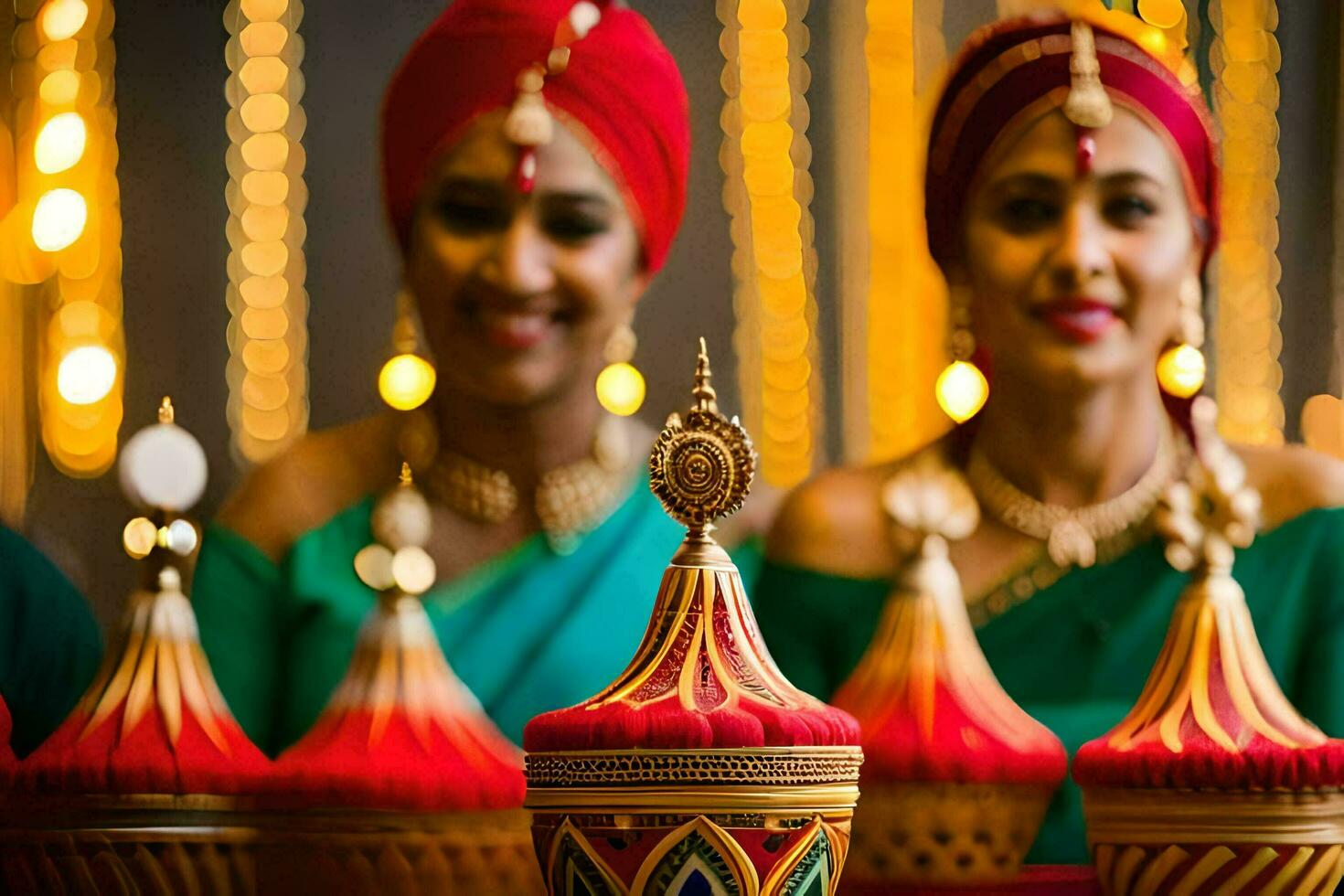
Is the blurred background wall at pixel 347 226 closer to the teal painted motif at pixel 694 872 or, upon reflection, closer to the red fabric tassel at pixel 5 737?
the red fabric tassel at pixel 5 737

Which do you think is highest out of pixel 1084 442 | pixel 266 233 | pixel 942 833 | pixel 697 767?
pixel 266 233

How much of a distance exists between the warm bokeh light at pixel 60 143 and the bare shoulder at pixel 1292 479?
4.02 ft

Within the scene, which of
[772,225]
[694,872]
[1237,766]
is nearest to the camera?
[694,872]

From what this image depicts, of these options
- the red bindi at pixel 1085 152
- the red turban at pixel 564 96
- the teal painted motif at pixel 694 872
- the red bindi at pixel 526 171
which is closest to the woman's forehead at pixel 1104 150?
the red bindi at pixel 1085 152

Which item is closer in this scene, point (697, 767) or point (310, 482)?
point (697, 767)

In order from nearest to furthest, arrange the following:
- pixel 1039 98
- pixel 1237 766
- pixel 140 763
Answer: pixel 1237 766
pixel 140 763
pixel 1039 98

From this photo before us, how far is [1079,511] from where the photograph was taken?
2080mm

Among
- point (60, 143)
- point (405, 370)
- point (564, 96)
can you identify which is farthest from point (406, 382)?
point (60, 143)

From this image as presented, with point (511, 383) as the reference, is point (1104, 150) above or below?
above

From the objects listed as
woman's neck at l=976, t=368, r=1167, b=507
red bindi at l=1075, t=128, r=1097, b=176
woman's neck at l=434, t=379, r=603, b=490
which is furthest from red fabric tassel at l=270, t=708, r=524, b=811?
red bindi at l=1075, t=128, r=1097, b=176

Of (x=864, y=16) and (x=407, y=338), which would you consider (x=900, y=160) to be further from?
(x=407, y=338)

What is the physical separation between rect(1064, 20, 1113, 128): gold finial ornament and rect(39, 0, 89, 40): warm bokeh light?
102 centimetres

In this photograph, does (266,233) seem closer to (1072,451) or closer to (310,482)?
(310,482)

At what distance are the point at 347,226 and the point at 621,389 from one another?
0.33 m
